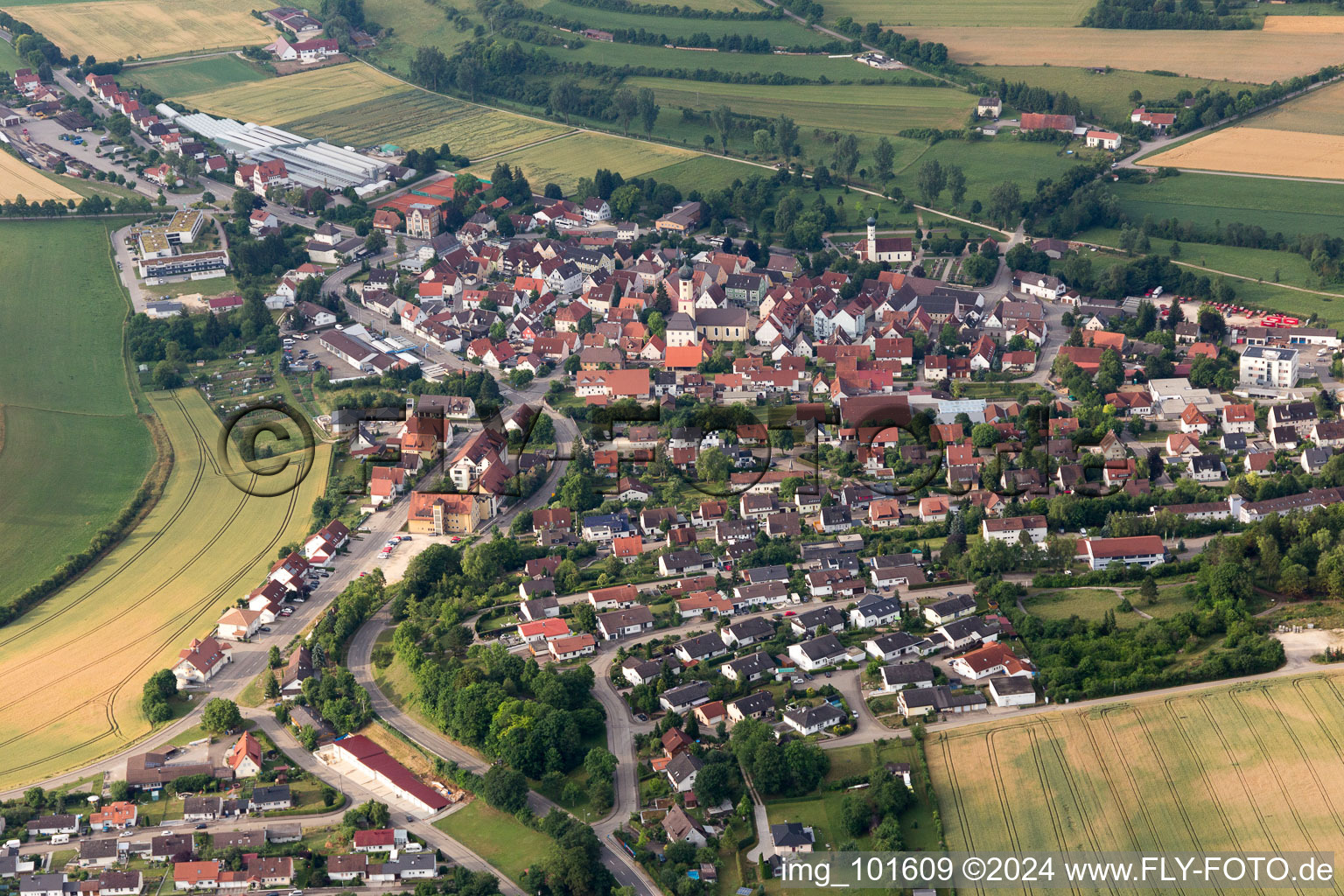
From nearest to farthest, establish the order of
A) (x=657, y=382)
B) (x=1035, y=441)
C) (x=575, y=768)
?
1. (x=575, y=768)
2. (x=1035, y=441)
3. (x=657, y=382)

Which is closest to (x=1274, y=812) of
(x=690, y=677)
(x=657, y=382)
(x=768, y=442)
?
(x=690, y=677)

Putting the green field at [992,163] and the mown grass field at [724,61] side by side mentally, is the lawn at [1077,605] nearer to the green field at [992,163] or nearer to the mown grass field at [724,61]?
the green field at [992,163]

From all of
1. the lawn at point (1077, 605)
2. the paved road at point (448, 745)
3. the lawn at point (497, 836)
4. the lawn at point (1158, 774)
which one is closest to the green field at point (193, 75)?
the paved road at point (448, 745)

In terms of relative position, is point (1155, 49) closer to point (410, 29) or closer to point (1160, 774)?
point (410, 29)

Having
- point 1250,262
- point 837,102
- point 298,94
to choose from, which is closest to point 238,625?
point 1250,262

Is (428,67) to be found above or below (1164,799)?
above

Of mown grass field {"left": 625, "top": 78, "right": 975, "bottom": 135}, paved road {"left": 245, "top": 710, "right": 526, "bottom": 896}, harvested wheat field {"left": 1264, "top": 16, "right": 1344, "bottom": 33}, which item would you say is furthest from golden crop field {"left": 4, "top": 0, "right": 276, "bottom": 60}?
paved road {"left": 245, "top": 710, "right": 526, "bottom": 896}

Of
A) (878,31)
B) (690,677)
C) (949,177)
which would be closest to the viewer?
(690,677)

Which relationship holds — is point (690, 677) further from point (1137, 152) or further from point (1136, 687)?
point (1137, 152)
